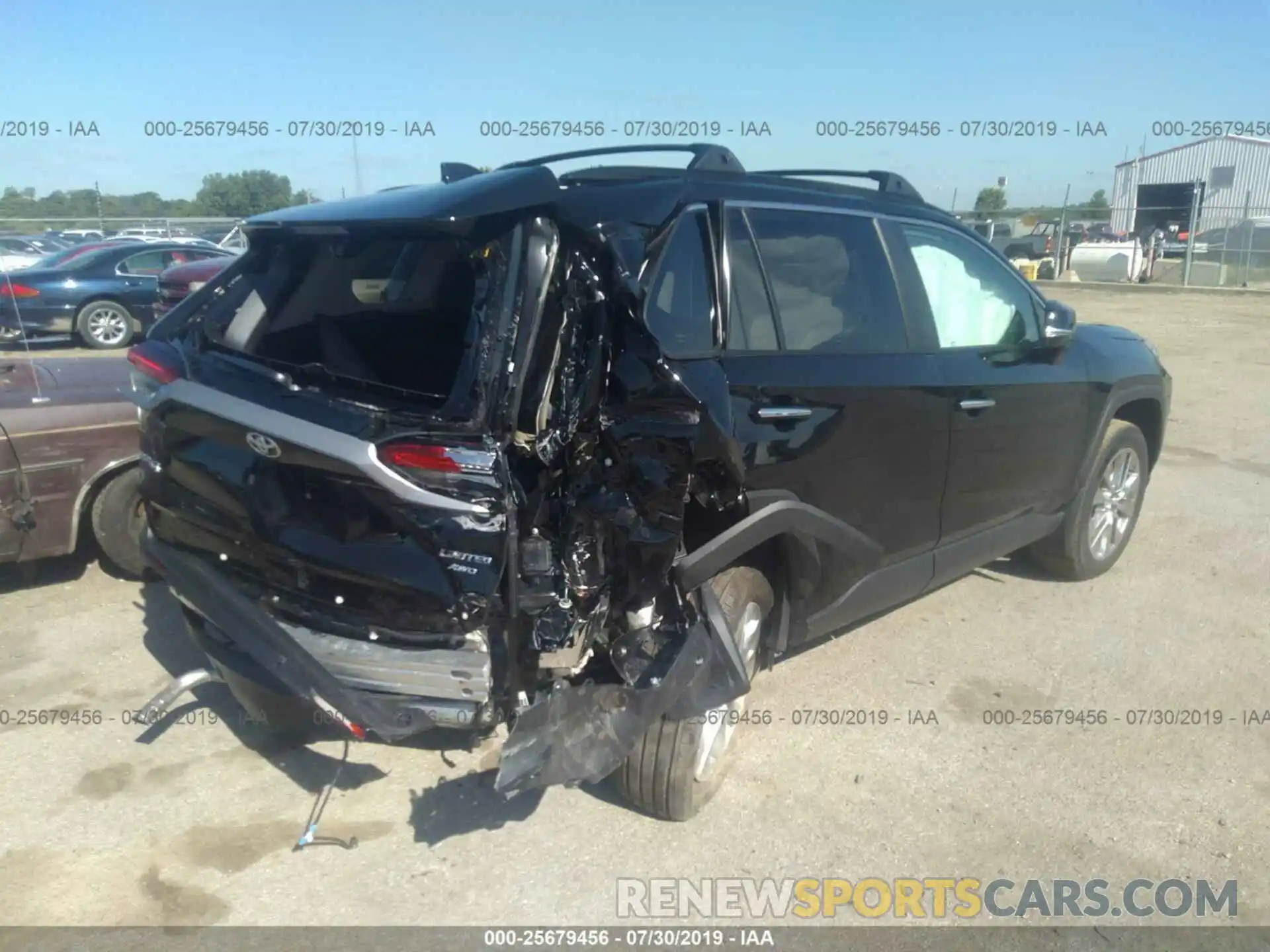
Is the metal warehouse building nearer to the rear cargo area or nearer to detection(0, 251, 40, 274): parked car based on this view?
detection(0, 251, 40, 274): parked car

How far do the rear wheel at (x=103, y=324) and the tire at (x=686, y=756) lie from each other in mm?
12824

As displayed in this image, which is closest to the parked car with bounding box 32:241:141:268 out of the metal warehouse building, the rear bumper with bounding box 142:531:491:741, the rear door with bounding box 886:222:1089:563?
the rear bumper with bounding box 142:531:491:741

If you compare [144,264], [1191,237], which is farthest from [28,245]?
[1191,237]

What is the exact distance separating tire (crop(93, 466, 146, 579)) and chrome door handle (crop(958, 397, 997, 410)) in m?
3.75

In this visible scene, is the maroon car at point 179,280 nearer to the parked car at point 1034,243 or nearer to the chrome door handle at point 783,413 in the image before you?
the chrome door handle at point 783,413

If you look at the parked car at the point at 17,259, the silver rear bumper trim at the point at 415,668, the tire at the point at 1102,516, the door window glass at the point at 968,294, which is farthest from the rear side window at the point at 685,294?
the parked car at the point at 17,259

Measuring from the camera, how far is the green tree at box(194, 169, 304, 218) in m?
24.3

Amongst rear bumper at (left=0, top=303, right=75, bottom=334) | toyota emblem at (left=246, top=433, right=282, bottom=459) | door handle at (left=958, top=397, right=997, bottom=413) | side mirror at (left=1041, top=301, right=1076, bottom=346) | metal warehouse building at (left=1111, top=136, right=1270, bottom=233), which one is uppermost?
metal warehouse building at (left=1111, top=136, right=1270, bottom=233)

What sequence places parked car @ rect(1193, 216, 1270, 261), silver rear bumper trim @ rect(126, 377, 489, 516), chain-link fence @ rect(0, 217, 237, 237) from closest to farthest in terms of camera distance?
silver rear bumper trim @ rect(126, 377, 489, 516)
parked car @ rect(1193, 216, 1270, 261)
chain-link fence @ rect(0, 217, 237, 237)

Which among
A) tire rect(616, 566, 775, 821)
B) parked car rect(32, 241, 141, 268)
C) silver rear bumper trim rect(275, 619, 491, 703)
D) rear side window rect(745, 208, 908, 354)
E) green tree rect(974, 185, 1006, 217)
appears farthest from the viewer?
green tree rect(974, 185, 1006, 217)

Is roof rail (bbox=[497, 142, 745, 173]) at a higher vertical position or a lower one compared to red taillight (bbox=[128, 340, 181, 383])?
higher

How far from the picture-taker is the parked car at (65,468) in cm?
454

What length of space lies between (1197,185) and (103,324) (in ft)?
77.3

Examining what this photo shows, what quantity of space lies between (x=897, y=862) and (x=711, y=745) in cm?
69
